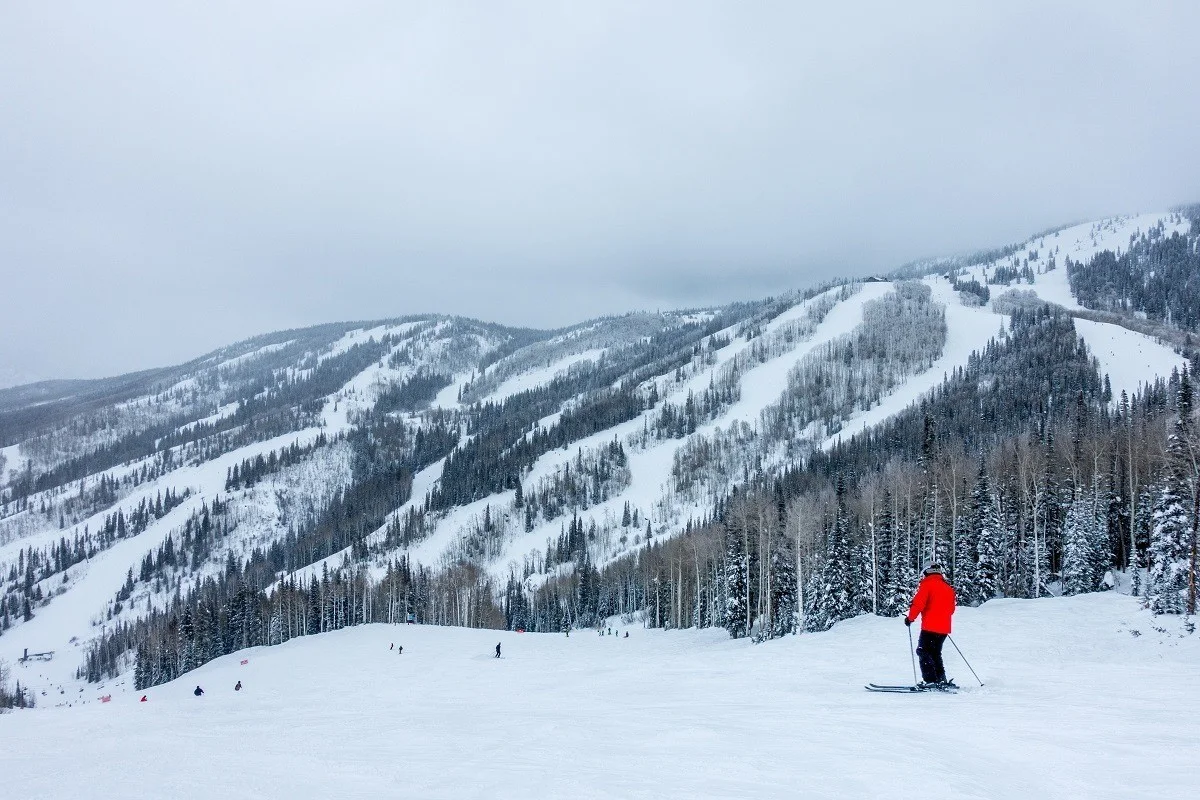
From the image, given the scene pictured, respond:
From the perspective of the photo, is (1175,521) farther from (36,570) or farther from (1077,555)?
(36,570)

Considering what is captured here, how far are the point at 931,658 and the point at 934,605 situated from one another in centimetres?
127

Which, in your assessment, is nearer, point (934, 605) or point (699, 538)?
point (934, 605)

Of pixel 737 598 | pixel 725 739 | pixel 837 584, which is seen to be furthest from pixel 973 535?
pixel 725 739

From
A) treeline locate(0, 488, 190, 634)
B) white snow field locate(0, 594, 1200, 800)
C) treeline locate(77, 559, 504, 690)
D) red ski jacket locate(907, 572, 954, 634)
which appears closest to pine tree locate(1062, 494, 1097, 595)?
white snow field locate(0, 594, 1200, 800)

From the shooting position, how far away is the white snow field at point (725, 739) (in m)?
6.34

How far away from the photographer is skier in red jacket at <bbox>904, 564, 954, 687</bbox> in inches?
487

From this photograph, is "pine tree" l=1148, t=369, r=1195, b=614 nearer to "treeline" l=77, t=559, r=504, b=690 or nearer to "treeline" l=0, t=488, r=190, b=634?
"treeline" l=77, t=559, r=504, b=690

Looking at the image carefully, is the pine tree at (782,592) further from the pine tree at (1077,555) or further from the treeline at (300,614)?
the treeline at (300,614)

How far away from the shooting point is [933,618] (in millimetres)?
12391

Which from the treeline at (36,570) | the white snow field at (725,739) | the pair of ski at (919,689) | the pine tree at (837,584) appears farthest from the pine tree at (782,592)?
the treeline at (36,570)

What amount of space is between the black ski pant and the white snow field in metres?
0.62

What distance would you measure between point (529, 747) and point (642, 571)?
9807 centimetres

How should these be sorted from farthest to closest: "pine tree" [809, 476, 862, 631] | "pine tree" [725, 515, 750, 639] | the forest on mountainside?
"pine tree" [725, 515, 750, 639] < "pine tree" [809, 476, 862, 631] < the forest on mountainside

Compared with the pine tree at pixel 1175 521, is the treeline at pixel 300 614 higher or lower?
lower
